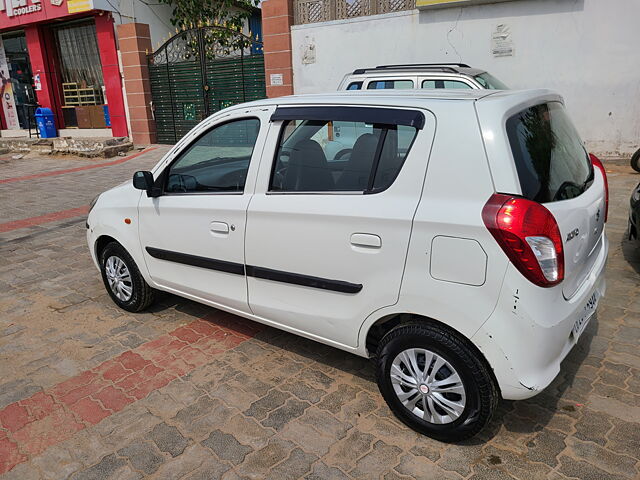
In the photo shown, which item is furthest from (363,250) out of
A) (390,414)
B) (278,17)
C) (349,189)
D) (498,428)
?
(278,17)

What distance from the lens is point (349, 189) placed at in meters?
2.71

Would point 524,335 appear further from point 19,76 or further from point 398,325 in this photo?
point 19,76

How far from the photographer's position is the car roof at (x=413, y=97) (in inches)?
99.7

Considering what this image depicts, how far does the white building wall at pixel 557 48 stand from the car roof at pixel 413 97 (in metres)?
8.00

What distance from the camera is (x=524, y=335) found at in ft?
7.30

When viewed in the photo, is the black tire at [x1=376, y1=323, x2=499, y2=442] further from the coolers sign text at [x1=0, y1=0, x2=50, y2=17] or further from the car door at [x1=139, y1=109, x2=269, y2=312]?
the coolers sign text at [x1=0, y1=0, x2=50, y2=17]

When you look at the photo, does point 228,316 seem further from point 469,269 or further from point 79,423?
point 469,269

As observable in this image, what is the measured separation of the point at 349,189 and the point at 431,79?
5616 mm

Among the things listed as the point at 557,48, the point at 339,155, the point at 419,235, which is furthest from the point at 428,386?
the point at 557,48

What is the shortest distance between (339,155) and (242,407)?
5.23ft

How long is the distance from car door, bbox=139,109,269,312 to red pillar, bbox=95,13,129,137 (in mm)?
13584

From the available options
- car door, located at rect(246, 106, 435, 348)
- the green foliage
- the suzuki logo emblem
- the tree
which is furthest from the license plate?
the green foliage

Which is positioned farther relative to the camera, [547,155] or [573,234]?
[547,155]

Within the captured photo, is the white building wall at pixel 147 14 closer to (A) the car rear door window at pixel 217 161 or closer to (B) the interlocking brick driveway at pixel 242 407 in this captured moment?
(B) the interlocking brick driveway at pixel 242 407
